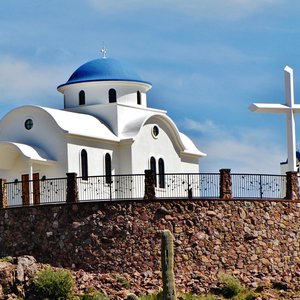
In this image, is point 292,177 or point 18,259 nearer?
point 18,259

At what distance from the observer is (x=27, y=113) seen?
5634cm

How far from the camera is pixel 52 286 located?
4706cm

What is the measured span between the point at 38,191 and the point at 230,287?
9.13m

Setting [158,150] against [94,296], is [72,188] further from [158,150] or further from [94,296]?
[158,150]

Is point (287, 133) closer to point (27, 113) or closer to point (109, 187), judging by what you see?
point (109, 187)

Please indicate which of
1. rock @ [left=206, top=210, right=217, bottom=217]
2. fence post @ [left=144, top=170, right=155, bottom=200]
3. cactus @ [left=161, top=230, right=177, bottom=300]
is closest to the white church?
→ fence post @ [left=144, top=170, right=155, bottom=200]

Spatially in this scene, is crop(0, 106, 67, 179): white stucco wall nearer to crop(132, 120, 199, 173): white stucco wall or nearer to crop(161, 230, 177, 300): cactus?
crop(132, 120, 199, 173): white stucco wall

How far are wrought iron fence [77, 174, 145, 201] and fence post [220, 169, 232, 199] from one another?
158 inches

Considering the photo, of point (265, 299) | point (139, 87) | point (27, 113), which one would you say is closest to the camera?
point (265, 299)

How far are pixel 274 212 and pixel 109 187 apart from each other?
7047 millimetres

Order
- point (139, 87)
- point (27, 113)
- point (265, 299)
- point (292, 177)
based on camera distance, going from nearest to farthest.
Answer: point (265, 299) < point (292, 177) < point (27, 113) < point (139, 87)

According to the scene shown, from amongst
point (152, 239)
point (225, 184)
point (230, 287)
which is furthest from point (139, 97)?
point (230, 287)

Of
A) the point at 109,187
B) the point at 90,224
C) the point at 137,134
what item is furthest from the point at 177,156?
the point at 90,224

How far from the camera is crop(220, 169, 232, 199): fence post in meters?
50.4
